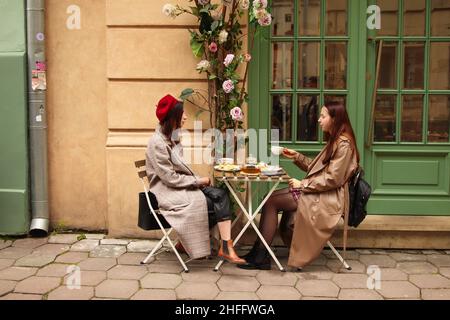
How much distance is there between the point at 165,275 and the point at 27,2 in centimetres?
329

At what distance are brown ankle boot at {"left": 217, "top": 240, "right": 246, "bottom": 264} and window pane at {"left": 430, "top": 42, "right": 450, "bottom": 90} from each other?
2.83 metres

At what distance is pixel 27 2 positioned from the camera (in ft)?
18.9

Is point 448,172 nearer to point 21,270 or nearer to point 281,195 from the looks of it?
point 281,195

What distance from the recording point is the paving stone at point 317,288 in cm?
439

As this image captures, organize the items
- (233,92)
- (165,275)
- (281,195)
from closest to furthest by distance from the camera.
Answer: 1. (165,275)
2. (281,195)
3. (233,92)

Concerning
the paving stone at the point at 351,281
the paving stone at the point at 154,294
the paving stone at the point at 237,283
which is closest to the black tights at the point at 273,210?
the paving stone at the point at 237,283

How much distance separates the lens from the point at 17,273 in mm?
4770

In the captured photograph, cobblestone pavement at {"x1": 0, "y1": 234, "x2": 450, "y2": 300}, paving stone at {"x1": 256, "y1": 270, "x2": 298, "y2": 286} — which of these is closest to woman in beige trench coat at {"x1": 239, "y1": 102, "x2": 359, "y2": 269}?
paving stone at {"x1": 256, "y1": 270, "x2": 298, "y2": 286}

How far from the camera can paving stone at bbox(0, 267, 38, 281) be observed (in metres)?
4.66

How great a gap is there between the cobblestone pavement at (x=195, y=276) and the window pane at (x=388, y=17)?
2334mm

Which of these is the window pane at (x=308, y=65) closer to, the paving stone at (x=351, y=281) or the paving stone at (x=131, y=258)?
the paving stone at (x=351, y=281)

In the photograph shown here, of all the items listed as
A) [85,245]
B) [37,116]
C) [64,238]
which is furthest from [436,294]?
[37,116]

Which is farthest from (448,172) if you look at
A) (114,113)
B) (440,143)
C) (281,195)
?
(114,113)

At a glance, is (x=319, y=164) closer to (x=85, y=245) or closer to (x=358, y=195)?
(x=358, y=195)
